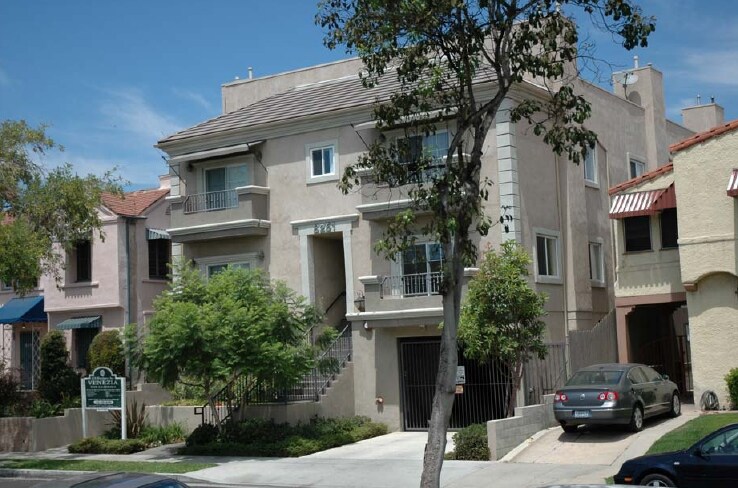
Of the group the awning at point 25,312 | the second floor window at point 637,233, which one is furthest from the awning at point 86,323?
the second floor window at point 637,233

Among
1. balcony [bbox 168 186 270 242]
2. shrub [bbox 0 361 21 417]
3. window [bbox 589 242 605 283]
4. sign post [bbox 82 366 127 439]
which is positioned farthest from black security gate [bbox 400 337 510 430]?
shrub [bbox 0 361 21 417]

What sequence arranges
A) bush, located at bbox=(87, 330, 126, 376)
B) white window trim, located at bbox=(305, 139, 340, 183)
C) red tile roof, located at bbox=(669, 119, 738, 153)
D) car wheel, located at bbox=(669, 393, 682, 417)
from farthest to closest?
bush, located at bbox=(87, 330, 126, 376), white window trim, located at bbox=(305, 139, 340, 183), red tile roof, located at bbox=(669, 119, 738, 153), car wheel, located at bbox=(669, 393, 682, 417)

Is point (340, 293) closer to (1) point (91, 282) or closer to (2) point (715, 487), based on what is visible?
(1) point (91, 282)

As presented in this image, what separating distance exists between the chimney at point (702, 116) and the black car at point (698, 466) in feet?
88.4

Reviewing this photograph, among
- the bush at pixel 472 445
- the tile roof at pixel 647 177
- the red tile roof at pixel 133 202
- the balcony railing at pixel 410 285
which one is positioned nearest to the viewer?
the bush at pixel 472 445

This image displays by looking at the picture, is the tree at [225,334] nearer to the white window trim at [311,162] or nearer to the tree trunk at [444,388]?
the white window trim at [311,162]

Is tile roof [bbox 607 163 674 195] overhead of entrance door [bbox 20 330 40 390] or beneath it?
overhead

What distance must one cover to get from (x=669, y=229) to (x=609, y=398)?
26.0ft

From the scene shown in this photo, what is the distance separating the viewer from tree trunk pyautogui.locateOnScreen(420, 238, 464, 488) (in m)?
13.2

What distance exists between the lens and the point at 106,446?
2539 cm

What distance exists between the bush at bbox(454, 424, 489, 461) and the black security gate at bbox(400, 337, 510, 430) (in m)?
3.16

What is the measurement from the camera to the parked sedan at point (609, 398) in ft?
68.6

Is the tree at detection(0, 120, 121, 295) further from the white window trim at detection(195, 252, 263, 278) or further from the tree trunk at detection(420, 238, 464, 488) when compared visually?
the tree trunk at detection(420, 238, 464, 488)

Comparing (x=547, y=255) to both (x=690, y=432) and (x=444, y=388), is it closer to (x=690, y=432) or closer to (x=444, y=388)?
(x=690, y=432)
